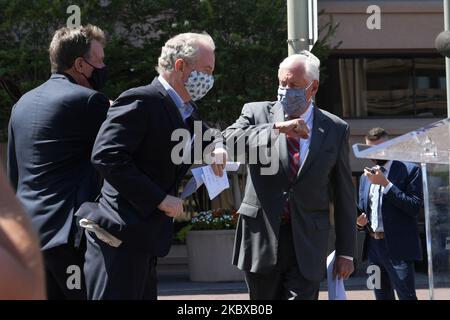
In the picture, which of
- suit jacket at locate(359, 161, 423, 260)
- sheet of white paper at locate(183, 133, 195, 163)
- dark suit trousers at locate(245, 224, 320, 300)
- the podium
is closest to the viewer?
sheet of white paper at locate(183, 133, 195, 163)

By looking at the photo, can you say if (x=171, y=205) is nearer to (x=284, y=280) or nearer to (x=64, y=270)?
(x=64, y=270)

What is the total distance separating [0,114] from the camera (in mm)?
16641

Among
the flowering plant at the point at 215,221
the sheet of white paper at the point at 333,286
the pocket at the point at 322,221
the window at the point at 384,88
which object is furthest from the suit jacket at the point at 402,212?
the window at the point at 384,88

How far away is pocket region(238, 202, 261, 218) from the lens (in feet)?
17.7

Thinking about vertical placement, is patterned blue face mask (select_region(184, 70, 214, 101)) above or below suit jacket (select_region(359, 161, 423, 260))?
above

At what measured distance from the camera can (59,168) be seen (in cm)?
504

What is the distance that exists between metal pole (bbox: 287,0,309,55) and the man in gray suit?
2.24m

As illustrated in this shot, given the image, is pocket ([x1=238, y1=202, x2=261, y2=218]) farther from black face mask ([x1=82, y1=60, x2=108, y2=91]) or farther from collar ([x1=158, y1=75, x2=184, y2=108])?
black face mask ([x1=82, y1=60, x2=108, y2=91])

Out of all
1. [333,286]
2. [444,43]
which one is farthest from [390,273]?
[333,286]

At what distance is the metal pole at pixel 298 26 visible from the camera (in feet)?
25.6

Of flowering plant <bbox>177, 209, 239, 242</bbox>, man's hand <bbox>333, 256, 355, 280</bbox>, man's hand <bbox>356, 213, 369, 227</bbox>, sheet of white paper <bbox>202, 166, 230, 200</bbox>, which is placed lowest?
flowering plant <bbox>177, 209, 239, 242</bbox>

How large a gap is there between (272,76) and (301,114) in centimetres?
1144

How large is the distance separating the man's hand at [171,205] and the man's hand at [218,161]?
0.28m

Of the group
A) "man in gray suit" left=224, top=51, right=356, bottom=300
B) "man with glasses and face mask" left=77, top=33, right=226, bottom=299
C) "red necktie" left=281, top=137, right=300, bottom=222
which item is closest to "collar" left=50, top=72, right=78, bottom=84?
"man with glasses and face mask" left=77, top=33, right=226, bottom=299
